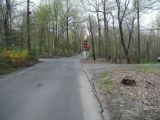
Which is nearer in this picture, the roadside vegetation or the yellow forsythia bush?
the roadside vegetation

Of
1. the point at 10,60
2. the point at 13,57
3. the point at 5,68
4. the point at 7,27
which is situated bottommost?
the point at 5,68

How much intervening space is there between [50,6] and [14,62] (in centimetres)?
4131

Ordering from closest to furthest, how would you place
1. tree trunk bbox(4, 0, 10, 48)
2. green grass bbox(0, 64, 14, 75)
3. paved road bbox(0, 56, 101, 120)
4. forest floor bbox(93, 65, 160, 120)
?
paved road bbox(0, 56, 101, 120), forest floor bbox(93, 65, 160, 120), green grass bbox(0, 64, 14, 75), tree trunk bbox(4, 0, 10, 48)

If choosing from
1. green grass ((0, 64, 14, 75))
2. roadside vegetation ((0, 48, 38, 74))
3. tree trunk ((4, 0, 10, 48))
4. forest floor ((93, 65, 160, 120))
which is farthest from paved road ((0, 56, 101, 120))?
tree trunk ((4, 0, 10, 48))

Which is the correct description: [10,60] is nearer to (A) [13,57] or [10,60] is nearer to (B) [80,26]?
(A) [13,57]

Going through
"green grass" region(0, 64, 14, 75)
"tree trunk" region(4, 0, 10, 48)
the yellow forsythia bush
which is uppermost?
"tree trunk" region(4, 0, 10, 48)

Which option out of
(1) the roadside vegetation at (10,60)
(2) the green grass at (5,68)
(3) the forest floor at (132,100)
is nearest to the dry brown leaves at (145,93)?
(3) the forest floor at (132,100)

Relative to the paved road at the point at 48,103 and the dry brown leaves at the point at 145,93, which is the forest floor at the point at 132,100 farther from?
the paved road at the point at 48,103

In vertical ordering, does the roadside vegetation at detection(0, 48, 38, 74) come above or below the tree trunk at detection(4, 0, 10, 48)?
below

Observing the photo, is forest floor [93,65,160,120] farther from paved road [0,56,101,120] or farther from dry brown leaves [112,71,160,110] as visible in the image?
paved road [0,56,101,120]

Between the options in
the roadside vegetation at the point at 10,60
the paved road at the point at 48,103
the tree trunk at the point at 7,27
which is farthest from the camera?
the tree trunk at the point at 7,27

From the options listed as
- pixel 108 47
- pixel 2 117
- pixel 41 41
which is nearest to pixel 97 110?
pixel 2 117

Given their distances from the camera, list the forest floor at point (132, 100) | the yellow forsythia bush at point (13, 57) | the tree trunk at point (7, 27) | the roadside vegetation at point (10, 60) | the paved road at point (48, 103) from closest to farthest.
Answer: the paved road at point (48, 103)
the forest floor at point (132, 100)
the roadside vegetation at point (10, 60)
the yellow forsythia bush at point (13, 57)
the tree trunk at point (7, 27)

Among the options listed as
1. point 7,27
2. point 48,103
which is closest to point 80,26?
point 7,27
